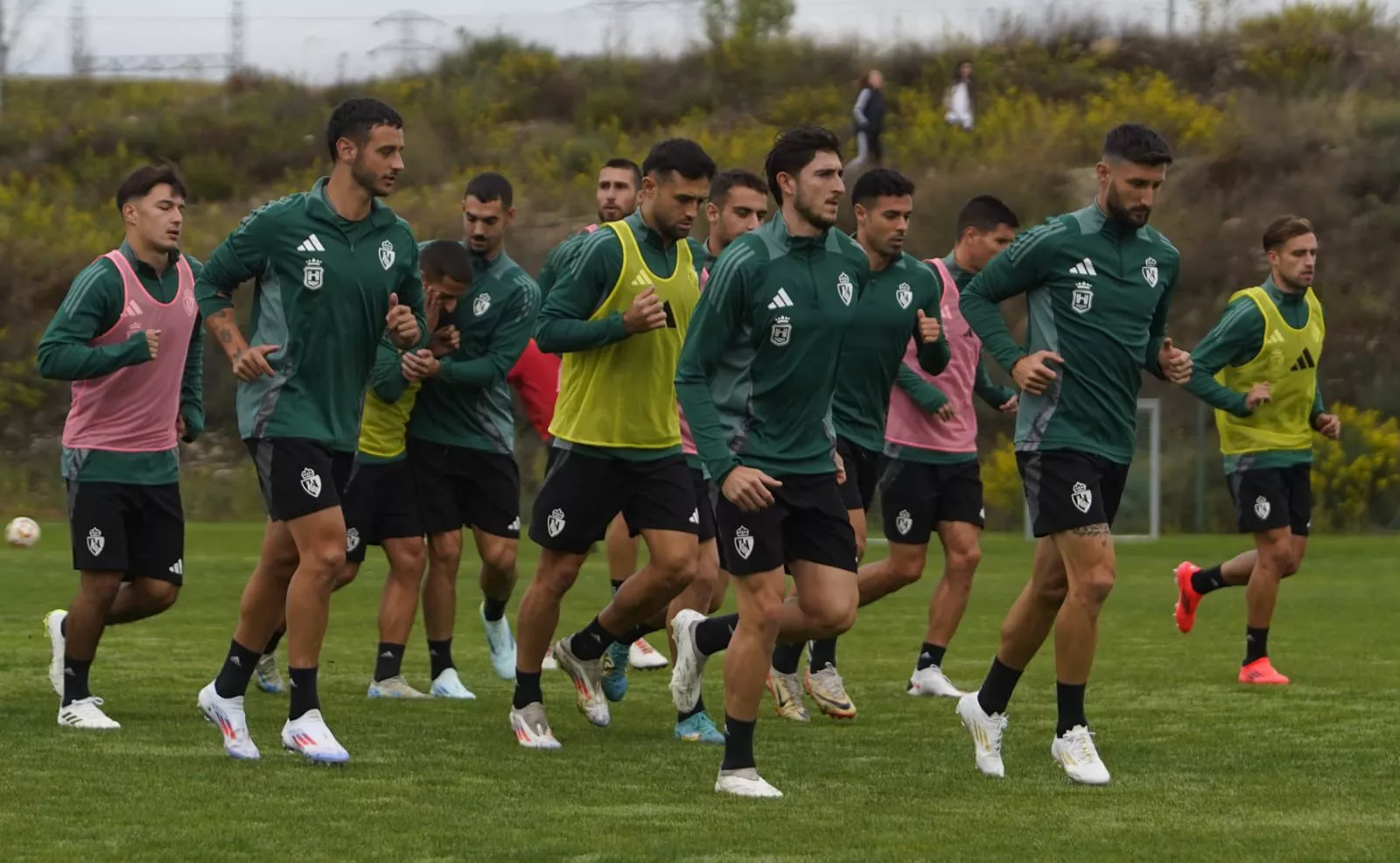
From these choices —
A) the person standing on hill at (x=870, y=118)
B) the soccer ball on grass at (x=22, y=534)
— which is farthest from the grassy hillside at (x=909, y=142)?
the soccer ball on grass at (x=22, y=534)

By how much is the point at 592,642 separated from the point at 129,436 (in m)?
2.07

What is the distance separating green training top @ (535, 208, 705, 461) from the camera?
839 cm

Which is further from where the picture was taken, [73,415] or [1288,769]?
[73,415]

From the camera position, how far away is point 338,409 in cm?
809

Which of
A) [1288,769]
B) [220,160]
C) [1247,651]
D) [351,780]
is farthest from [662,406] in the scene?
[220,160]

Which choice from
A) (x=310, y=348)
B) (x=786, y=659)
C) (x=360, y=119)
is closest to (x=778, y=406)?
(x=310, y=348)

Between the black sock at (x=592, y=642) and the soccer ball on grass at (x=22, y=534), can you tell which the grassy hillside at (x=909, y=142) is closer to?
the soccer ball on grass at (x=22, y=534)

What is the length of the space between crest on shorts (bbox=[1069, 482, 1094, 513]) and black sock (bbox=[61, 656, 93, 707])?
4.11 m

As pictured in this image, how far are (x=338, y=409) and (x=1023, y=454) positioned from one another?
2.51m

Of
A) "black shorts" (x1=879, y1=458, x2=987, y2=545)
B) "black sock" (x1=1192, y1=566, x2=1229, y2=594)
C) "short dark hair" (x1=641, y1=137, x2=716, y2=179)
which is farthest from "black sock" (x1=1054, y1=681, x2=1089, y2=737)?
"black sock" (x1=1192, y1=566, x2=1229, y2=594)

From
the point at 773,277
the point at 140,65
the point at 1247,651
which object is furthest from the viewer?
the point at 140,65

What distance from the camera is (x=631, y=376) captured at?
8.75 meters

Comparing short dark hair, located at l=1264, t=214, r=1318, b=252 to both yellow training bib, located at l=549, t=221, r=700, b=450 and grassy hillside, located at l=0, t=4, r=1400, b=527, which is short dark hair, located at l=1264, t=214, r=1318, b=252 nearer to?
yellow training bib, located at l=549, t=221, r=700, b=450

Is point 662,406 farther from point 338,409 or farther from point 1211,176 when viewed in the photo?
point 1211,176
